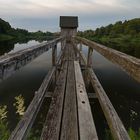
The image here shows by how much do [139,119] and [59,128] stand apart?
294 inches

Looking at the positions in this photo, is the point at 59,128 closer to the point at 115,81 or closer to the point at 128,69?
the point at 128,69

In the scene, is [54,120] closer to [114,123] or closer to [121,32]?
[114,123]

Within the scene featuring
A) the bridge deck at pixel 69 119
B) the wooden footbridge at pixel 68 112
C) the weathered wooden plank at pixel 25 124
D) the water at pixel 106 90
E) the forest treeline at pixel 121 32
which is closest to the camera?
the wooden footbridge at pixel 68 112

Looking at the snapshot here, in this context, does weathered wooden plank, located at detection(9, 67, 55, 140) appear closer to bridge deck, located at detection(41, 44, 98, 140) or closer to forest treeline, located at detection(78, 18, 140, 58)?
bridge deck, located at detection(41, 44, 98, 140)

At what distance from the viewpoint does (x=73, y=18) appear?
54.7m

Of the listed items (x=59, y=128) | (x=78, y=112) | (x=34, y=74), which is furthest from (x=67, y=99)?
(x=34, y=74)

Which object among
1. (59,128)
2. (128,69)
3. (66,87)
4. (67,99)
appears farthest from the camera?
(66,87)

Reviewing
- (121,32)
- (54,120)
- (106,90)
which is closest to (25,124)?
(54,120)

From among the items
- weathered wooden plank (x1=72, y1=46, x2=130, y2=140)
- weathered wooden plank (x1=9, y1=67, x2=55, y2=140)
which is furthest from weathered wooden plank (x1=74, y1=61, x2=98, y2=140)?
weathered wooden plank (x1=9, y1=67, x2=55, y2=140)

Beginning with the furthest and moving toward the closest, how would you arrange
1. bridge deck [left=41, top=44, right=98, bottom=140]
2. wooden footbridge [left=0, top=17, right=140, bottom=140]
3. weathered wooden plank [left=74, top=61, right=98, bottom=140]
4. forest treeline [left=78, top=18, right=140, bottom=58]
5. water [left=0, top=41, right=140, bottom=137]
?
forest treeline [left=78, top=18, right=140, bottom=58]
water [left=0, top=41, right=140, bottom=137]
bridge deck [left=41, top=44, right=98, bottom=140]
weathered wooden plank [left=74, top=61, right=98, bottom=140]
wooden footbridge [left=0, top=17, right=140, bottom=140]

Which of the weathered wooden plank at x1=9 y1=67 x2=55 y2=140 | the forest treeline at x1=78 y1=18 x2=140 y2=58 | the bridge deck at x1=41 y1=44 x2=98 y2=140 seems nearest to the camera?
the weathered wooden plank at x1=9 y1=67 x2=55 y2=140

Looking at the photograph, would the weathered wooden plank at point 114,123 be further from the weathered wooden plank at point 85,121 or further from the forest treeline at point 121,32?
the forest treeline at point 121,32

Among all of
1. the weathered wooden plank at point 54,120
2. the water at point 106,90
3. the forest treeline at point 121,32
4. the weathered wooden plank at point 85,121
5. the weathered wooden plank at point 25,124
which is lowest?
the forest treeline at point 121,32

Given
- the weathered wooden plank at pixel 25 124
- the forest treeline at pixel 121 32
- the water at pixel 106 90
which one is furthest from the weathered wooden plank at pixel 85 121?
the forest treeline at pixel 121 32
